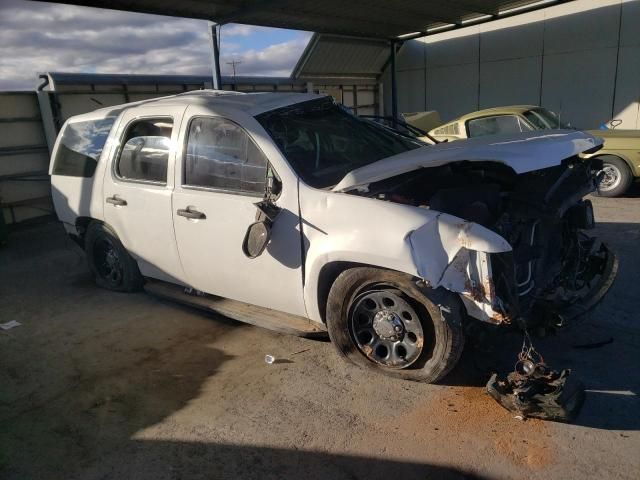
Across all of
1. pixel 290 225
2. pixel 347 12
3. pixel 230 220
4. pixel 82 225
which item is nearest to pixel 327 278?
pixel 290 225

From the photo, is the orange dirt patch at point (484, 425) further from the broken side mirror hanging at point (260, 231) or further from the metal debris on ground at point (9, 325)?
the metal debris on ground at point (9, 325)

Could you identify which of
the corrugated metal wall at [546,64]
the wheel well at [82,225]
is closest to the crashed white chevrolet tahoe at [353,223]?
the wheel well at [82,225]

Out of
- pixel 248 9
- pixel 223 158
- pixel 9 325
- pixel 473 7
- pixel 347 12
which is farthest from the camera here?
pixel 473 7

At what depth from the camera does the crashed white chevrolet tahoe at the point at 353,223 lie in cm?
294

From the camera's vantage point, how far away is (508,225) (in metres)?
3.23

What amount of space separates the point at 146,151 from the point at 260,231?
1639 millimetres

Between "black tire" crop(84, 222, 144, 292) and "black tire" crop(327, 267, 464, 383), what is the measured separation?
99.4 inches

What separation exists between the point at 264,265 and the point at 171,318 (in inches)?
60.7

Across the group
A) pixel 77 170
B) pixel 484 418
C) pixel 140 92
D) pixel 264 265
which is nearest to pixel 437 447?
pixel 484 418

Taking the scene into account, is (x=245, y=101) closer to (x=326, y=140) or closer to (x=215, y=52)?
(x=326, y=140)

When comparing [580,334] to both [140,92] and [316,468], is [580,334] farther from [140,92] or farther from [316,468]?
[140,92]

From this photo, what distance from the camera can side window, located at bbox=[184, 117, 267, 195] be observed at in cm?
366

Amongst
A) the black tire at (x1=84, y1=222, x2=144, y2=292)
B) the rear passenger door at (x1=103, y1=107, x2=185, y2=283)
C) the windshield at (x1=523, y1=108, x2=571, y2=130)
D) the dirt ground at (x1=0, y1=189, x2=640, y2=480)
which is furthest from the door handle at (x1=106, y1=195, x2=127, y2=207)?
the windshield at (x1=523, y1=108, x2=571, y2=130)

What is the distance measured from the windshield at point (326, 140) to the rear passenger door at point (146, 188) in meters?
0.93
